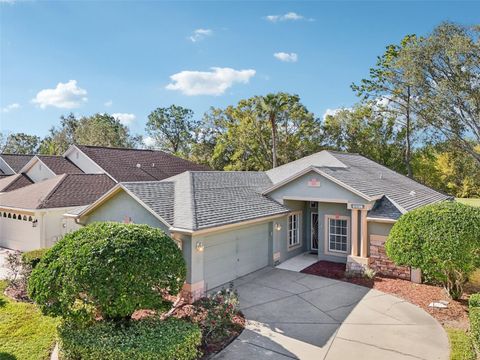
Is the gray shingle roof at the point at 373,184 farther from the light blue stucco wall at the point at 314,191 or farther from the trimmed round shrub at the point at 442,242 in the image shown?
the trimmed round shrub at the point at 442,242

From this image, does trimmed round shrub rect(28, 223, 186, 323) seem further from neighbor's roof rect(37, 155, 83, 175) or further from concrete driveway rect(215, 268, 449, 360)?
neighbor's roof rect(37, 155, 83, 175)

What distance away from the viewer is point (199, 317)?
9.70m

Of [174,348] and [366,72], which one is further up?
[366,72]

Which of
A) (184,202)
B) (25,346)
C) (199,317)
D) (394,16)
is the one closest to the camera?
(25,346)

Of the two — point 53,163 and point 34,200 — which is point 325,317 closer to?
point 34,200

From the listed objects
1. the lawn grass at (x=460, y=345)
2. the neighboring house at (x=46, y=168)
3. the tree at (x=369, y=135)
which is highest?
the tree at (x=369, y=135)

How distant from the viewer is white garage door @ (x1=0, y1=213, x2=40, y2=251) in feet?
63.6

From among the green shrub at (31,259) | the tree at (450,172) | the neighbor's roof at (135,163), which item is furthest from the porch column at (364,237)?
the tree at (450,172)

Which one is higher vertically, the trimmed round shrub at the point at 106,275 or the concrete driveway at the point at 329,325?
the trimmed round shrub at the point at 106,275

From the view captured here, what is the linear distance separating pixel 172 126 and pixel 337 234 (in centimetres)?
5174

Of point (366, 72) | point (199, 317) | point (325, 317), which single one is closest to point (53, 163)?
point (199, 317)

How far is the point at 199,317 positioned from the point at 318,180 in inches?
375

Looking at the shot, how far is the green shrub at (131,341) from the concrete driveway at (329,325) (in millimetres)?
1076

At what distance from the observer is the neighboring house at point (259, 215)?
12750 millimetres
